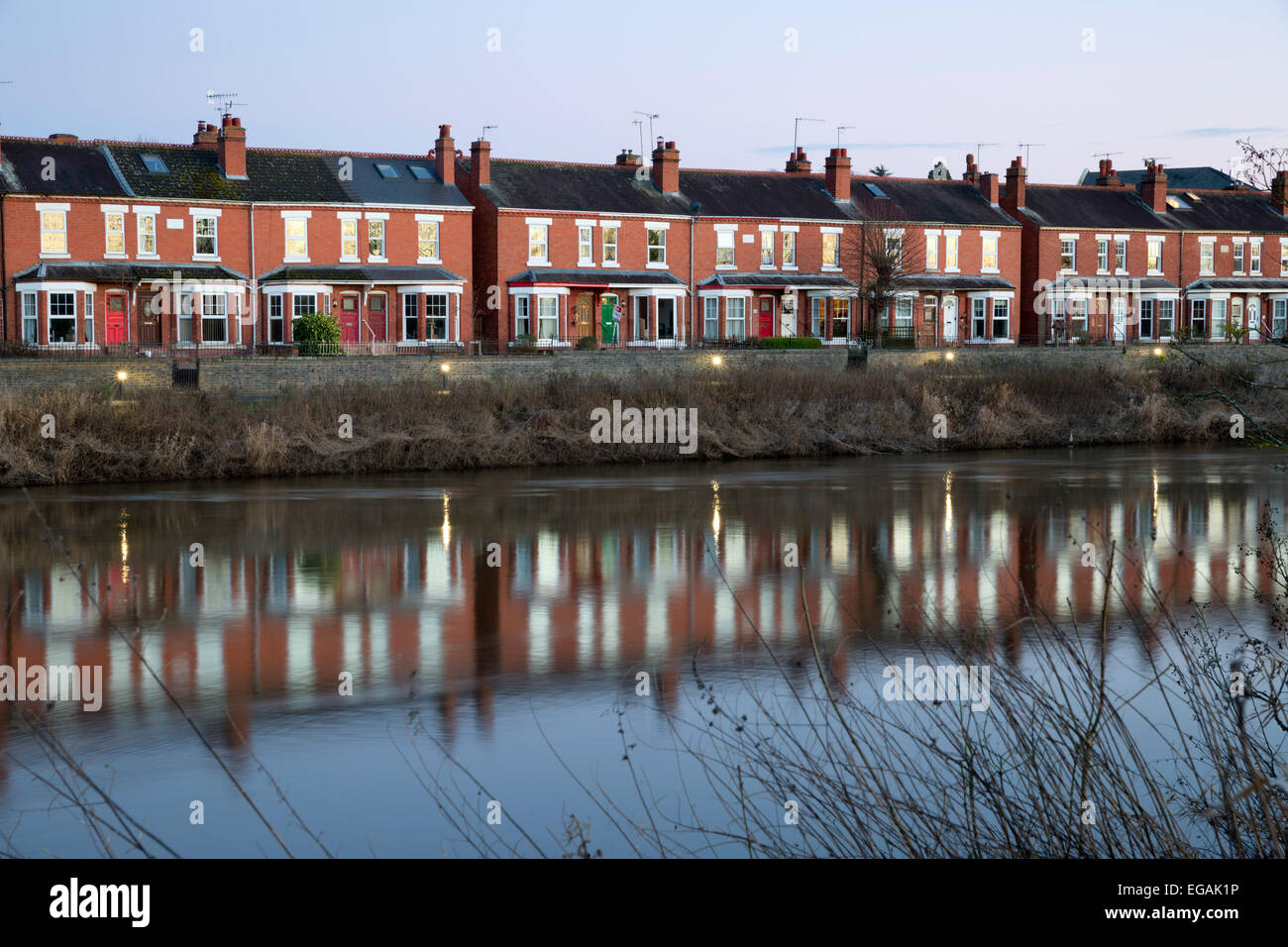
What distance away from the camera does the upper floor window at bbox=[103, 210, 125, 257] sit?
4431 centimetres

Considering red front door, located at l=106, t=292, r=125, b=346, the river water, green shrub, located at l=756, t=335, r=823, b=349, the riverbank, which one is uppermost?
red front door, located at l=106, t=292, r=125, b=346

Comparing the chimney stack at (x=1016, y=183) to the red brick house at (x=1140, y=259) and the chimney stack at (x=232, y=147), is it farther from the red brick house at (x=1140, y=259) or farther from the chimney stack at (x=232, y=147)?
the chimney stack at (x=232, y=147)

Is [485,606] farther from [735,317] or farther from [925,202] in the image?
[925,202]

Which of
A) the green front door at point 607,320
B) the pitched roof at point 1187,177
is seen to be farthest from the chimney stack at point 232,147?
the pitched roof at point 1187,177

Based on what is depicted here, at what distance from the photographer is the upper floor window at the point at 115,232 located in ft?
145

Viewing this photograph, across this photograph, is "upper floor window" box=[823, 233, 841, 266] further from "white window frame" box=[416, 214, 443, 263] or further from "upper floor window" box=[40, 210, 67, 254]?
"upper floor window" box=[40, 210, 67, 254]

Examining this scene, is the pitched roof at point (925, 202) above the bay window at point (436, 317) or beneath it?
above

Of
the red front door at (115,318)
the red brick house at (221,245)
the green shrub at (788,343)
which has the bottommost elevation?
the green shrub at (788,343)

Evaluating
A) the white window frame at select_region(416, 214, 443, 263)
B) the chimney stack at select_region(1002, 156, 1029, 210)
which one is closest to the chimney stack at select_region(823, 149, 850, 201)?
the chimney stack at select_region(1002, 156, 1029, 210)

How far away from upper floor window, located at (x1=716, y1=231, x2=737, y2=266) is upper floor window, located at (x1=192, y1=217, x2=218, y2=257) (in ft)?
Answer: 59.1

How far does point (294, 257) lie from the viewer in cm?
4662

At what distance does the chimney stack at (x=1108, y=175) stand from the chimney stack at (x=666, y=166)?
2313cm
